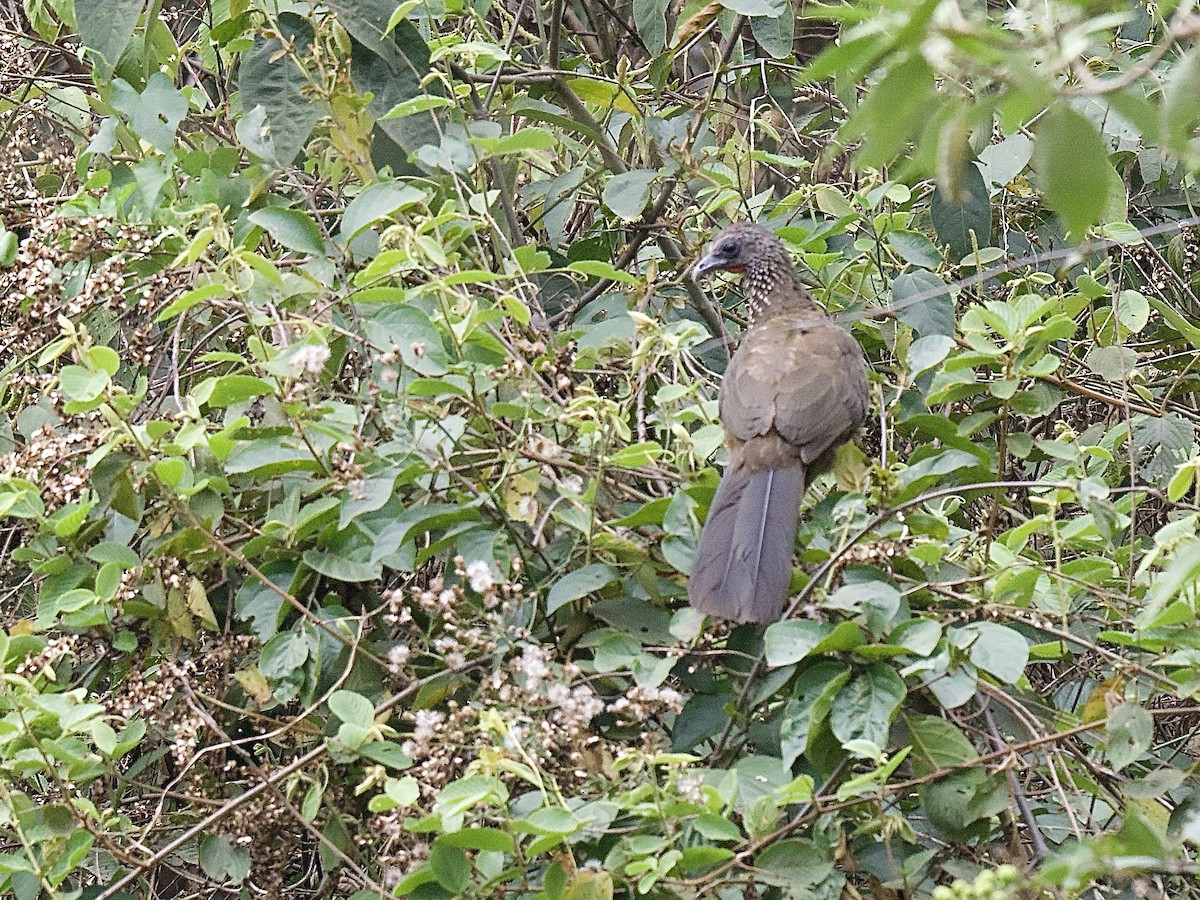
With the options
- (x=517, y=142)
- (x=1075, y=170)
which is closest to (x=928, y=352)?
(x=517, y=142)

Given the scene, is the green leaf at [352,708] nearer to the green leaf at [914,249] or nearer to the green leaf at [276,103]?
the green leaf at [276,103]

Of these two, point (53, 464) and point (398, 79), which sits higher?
point (398, 79)

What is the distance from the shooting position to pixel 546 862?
89.0 inches

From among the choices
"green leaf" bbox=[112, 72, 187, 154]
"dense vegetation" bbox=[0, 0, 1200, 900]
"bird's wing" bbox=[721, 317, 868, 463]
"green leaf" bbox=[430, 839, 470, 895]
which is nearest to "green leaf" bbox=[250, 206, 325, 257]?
"dense vegetation" bbox=[0, 0, 1200, 900]

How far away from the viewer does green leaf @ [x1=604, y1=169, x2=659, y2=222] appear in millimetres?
3506

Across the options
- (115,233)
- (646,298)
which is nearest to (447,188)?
(646,298)

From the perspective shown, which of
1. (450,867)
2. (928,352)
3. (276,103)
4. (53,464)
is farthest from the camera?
(276,103)

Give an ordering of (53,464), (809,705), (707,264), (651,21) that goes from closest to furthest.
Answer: (809,705), (53,464), (651,21), (707,264)

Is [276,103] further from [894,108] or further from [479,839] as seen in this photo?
[894,108]

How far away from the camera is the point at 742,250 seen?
4125mm

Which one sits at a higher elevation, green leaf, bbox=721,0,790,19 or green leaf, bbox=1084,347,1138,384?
green leaf, bbox=721,0,790,19

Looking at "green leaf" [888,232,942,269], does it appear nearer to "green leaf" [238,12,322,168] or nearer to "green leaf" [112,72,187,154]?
"green leaf" [238,12,322,168]

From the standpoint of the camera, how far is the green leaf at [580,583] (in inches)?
99.7

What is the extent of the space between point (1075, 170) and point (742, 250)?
3082 mm
